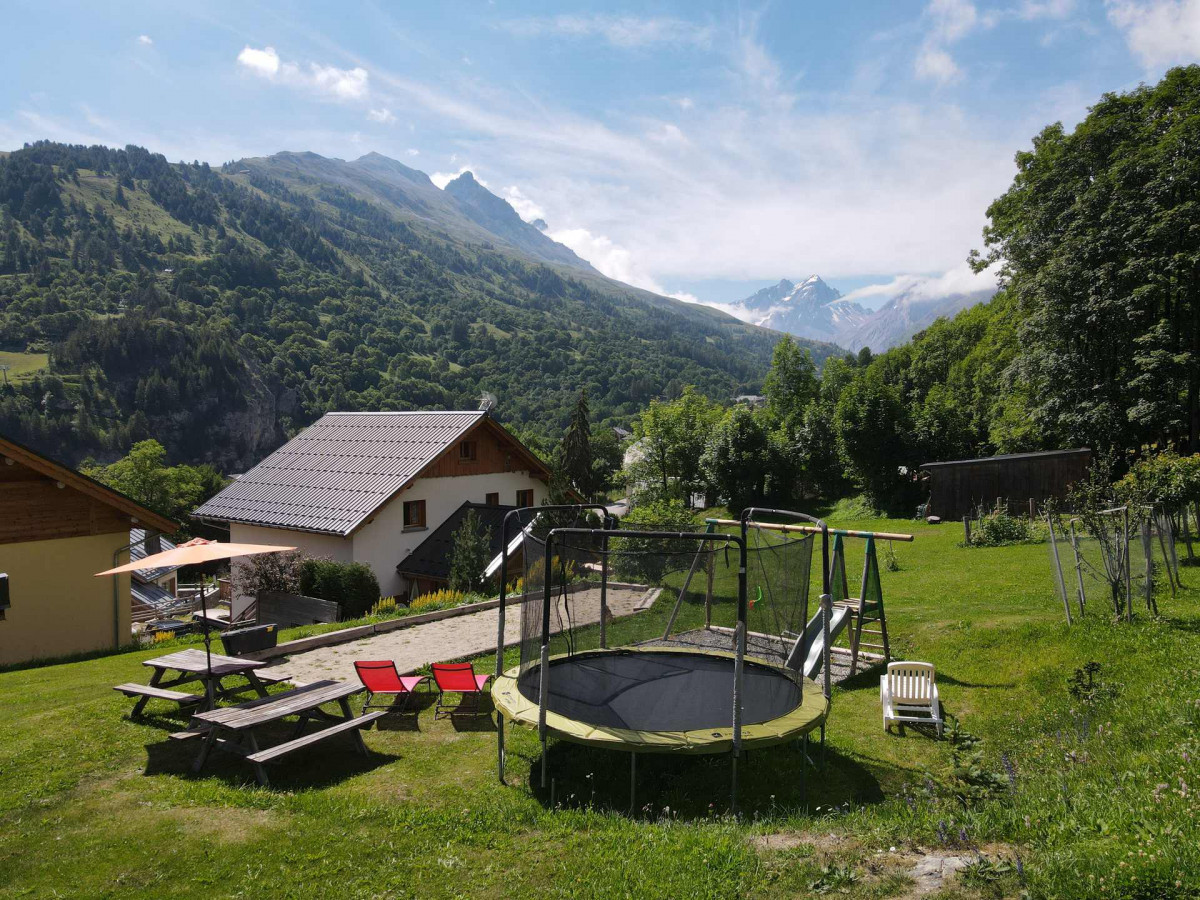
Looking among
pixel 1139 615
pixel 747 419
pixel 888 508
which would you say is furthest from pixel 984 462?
pixel 1139 615

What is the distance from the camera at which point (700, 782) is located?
7102 millimetres

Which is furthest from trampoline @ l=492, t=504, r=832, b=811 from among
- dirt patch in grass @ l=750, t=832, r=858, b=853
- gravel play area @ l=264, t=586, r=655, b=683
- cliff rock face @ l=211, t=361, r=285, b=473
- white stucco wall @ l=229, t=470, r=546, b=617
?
cliff rock face @ l=211, t=361, r=285, b=473

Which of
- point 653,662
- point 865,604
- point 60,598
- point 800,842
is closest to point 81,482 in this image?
point 60,598

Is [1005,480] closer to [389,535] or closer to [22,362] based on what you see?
[389,535]

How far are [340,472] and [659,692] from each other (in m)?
20.8

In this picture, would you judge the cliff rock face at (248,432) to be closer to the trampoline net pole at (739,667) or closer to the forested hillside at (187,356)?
the forested hillside at (187,356)

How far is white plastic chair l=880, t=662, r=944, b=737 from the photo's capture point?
350 inches

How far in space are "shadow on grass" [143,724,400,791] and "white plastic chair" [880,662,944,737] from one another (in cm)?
588

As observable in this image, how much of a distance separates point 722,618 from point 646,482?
149 ft

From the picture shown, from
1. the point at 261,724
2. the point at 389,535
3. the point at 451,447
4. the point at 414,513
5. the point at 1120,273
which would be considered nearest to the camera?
the point at 261,724

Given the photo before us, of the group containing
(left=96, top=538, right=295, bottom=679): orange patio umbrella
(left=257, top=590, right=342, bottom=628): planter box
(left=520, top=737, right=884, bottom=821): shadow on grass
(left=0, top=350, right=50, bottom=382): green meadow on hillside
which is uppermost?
(left=0, top=350, right=50, bottom=382): green meadow on hillside

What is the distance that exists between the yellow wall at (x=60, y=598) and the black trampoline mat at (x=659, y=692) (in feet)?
43.0

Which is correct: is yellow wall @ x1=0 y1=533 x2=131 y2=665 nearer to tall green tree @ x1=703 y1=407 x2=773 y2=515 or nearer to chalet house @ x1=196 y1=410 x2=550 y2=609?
chalet house @ x1=196 y1=410 x2=550 y2=609

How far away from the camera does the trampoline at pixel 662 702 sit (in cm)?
646
